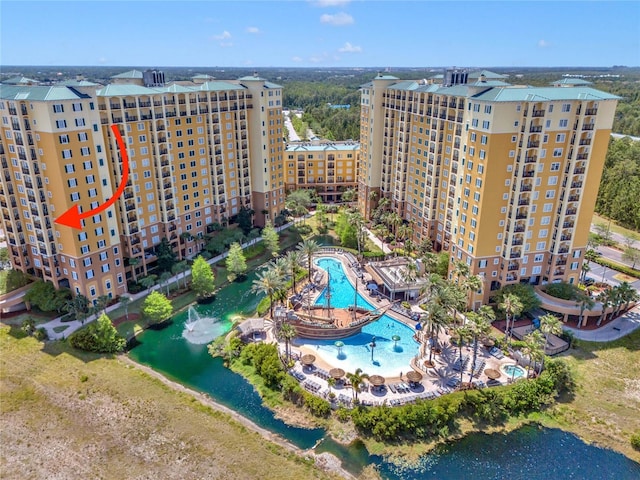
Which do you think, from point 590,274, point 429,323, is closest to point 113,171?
point 429,323

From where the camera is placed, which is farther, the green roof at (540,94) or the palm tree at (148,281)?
the palm tree at (148,281)

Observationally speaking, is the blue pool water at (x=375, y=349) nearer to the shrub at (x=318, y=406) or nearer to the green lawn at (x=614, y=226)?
the shrub at (x=318, y=406)

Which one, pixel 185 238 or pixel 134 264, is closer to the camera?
pixel 134 264

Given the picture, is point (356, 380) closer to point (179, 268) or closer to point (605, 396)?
point (605, 396)

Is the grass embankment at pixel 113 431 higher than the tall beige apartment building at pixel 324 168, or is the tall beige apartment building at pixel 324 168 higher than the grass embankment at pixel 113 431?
the tall beige apartment building at pixel 324 168

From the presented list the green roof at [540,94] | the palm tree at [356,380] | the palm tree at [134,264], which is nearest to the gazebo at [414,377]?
the palm tree at [356,380]

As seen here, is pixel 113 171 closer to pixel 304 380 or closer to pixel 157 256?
pixel 157 256

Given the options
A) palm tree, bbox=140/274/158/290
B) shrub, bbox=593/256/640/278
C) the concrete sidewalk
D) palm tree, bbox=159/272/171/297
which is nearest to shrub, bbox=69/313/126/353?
palm tree, bbox=140/274/158/290

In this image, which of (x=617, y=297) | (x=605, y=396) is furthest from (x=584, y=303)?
(x=605, y=396)
